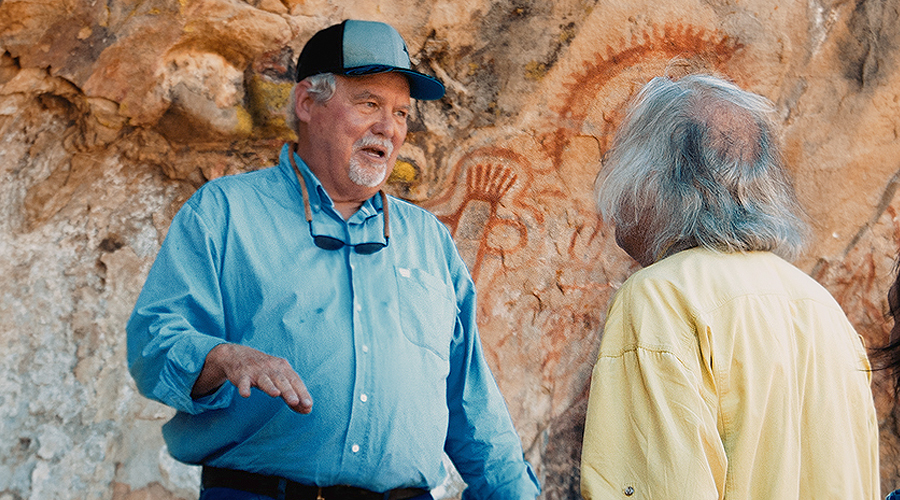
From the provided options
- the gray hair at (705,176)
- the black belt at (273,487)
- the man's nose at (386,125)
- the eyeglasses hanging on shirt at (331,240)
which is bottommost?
the black belt at (273,487)

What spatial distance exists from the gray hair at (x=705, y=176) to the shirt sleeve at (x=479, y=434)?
581 millimetres

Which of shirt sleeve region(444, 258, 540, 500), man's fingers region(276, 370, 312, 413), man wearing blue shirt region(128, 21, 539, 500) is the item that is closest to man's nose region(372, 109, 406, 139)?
man wearing blue shirt region(128, 21, 539, 500)

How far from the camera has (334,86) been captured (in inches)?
77.1

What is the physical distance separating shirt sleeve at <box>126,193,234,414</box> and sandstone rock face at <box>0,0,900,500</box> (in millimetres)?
1189

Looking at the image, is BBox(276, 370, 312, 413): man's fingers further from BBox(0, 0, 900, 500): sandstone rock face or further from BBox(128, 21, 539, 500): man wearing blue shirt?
BBox(0, 0, 900, 500): sandstone rock face

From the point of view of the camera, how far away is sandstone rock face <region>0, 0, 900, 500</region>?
259 centimetres

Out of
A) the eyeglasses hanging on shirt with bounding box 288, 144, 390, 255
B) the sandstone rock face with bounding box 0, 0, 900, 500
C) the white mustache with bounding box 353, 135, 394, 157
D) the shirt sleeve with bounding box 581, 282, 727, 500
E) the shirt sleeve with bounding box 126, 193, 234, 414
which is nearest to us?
the shirt sleeve with bounding box 581, 282, 727, 500

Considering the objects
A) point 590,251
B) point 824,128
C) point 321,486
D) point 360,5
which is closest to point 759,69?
point 824,128

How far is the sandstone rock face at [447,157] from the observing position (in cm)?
259

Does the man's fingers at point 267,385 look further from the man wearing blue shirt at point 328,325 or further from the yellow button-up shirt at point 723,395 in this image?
the yellow button-up shirt at point 723,395

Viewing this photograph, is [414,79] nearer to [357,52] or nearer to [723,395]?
[357,52]

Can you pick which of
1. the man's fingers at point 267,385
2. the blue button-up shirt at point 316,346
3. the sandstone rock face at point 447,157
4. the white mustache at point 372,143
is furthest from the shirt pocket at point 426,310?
the sandstone rock face at point 447,157

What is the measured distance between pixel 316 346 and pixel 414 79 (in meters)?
0.77

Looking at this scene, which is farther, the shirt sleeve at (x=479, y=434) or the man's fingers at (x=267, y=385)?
the shirt sleeve at (x=479, y=434)
